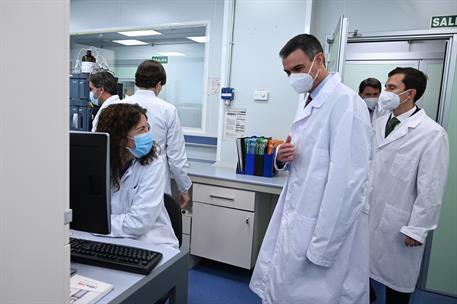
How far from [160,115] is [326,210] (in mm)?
1321

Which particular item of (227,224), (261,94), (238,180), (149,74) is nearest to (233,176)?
(238,180)

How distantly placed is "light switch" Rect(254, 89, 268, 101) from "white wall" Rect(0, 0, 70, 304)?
2.36 m

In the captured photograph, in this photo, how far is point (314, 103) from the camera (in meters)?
1.40

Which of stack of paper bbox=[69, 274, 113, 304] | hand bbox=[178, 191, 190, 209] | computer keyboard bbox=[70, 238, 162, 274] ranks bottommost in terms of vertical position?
hand bbox=[178, 191, 190, 209]

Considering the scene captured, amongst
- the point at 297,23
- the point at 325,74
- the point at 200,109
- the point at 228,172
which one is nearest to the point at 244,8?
the point at 297,23

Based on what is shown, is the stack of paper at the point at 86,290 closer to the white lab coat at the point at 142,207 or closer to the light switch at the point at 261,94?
the white lab coat at the point at 142,207

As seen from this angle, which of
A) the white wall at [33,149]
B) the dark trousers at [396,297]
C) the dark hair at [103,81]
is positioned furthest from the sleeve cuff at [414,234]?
the dark hair at [103,81]

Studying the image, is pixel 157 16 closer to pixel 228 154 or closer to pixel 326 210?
pixel 228 154

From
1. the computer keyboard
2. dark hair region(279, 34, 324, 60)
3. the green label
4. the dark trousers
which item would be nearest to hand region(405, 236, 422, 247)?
the dark trousers

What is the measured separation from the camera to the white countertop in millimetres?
2383

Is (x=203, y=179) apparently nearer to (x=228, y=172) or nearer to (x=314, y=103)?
(x=228, y=172)

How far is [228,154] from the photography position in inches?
120

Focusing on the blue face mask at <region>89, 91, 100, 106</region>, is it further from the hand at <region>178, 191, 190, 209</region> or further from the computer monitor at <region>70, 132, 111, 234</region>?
the computer monitor at <region>70, 132, 111, 234</region>

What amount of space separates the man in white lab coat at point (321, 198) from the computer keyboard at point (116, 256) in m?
0.61
